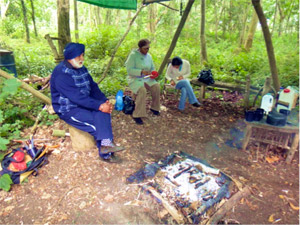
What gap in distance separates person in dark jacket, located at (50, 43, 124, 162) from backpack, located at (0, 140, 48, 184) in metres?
0.69

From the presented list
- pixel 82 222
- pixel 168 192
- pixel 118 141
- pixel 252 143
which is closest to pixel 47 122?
pixel 118 141

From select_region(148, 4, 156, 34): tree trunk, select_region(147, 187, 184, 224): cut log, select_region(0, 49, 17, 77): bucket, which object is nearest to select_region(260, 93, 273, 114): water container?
select_region(147, 187, 184, 224): cut log

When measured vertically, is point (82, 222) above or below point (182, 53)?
below

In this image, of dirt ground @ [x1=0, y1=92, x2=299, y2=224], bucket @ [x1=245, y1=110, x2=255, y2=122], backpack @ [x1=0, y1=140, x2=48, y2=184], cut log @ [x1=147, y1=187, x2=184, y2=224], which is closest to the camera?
cut log @ [x1=147, y1=187, x2=184, y2=224]

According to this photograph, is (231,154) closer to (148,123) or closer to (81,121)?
(148,123)

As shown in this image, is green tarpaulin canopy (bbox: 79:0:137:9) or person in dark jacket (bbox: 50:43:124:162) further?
green tarpaulin canopy (bbox: 79:0:137:9)

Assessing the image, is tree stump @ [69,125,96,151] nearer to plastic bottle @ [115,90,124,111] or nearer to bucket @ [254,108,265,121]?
plastic bottle @ [115,90,124,111]

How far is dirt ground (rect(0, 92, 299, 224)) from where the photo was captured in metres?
2.41

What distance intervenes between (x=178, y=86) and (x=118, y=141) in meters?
2.23

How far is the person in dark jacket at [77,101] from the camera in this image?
9.43 feet

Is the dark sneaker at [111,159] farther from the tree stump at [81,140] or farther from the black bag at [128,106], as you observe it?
the black bag at [128,106]

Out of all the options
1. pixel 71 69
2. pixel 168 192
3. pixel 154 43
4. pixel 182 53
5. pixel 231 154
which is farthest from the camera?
pixel 154 43

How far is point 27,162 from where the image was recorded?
9.89 feet

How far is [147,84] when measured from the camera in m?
4.61
